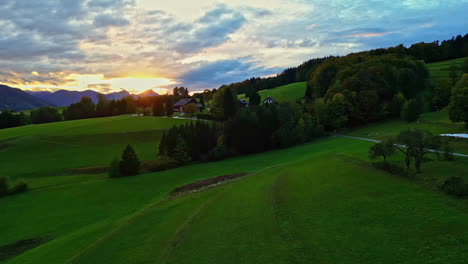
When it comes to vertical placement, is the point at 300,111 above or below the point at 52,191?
above

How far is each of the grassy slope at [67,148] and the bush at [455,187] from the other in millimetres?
51142

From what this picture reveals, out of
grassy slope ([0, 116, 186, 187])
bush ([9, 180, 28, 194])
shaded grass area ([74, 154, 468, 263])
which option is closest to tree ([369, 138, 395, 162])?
shaded grass area ([74, 154, 468, 263])

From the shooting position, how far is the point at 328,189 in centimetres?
2136

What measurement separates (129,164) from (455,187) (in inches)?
1837

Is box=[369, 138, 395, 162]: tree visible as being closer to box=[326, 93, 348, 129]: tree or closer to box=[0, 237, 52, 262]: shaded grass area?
box=[0, 237, 52, 262]: shaded grass area

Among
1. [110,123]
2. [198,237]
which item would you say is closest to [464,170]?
[198,237]

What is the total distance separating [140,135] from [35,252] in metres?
64.0

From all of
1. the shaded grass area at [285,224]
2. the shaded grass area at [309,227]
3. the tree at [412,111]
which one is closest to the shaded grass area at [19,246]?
the shaded grass area at [285,224]

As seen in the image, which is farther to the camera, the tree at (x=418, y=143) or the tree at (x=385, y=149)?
the tree at (x=385, y=149)

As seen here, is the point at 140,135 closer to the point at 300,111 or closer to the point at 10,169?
the point at 10,169

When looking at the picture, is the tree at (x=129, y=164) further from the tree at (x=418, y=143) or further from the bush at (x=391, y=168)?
the tree at (x=418, y=143)

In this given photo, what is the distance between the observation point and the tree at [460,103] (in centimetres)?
3697

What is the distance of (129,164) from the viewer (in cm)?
4953

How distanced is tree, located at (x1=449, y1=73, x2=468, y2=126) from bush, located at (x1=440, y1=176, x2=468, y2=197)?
27185mm
